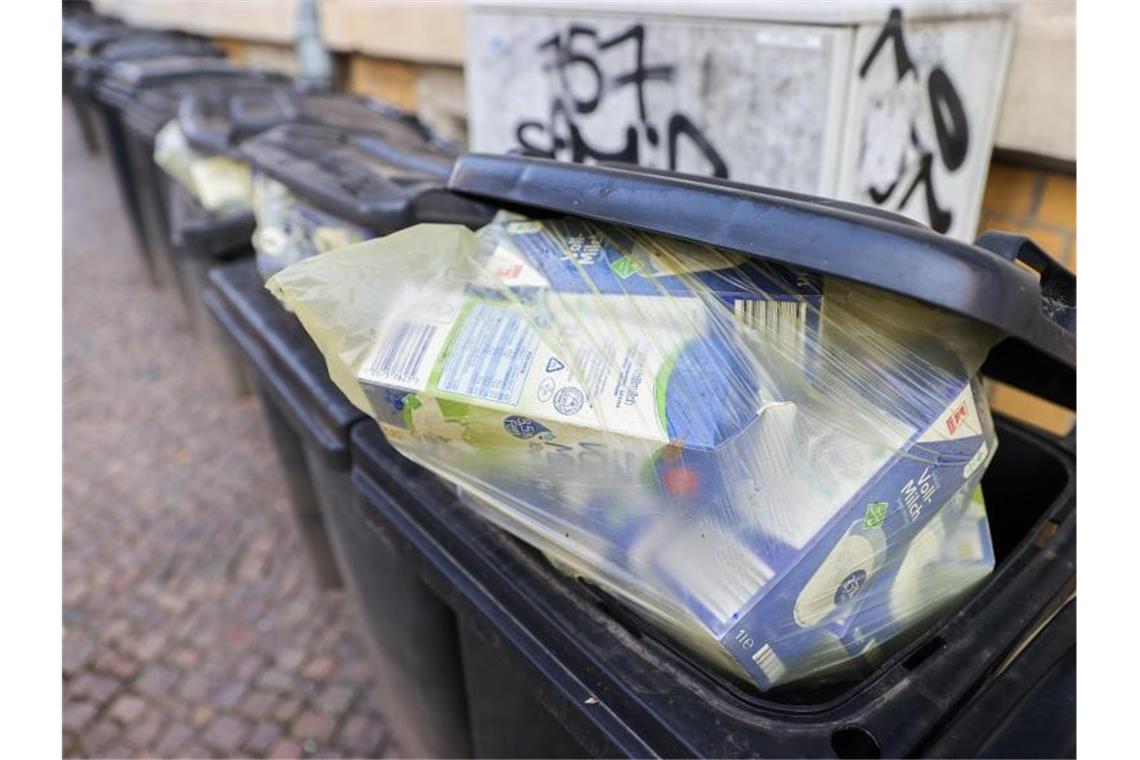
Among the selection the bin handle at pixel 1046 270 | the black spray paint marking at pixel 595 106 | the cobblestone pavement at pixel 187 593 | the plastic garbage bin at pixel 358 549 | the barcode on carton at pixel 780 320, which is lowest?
the cobblestone pavement at pixel 187 593

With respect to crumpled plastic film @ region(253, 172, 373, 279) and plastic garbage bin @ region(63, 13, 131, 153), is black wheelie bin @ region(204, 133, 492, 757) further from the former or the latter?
plastic garbage bin @ region(63, 13, 131, 153)

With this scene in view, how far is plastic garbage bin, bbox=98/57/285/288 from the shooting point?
3.70m

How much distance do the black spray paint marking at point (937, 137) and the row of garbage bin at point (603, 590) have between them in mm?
899

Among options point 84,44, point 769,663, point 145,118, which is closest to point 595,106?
point 769,663

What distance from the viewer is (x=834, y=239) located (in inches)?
31.9

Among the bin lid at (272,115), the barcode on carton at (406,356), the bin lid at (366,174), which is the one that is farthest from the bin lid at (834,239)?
the bin lid at (272,115)

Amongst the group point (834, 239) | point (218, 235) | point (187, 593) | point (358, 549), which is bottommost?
point (187, 593)

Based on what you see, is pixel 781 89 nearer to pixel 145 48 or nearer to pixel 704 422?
pixel 704 422

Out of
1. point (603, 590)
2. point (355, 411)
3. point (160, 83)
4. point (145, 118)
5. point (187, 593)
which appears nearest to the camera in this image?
point (603, 590)

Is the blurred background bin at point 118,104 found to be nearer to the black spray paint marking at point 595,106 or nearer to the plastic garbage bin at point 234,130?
the plastic garbage bin at point 234,130

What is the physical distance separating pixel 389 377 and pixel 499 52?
1.87 meters

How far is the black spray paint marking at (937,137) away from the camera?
1.92 m

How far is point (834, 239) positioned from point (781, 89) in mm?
1165

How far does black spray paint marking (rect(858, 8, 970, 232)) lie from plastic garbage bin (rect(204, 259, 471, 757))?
54.6 inches
